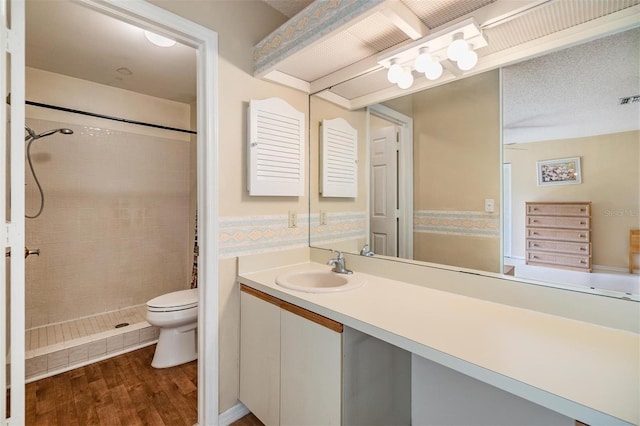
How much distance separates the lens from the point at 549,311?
3.43 feet

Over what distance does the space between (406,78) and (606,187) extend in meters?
0.95

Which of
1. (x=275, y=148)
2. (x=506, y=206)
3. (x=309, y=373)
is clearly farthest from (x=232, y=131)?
(x=506, y=206)

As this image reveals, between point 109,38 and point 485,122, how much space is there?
245cm

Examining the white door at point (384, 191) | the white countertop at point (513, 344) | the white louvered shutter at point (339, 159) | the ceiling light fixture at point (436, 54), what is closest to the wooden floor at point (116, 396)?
the white countertop at point (513, 344)

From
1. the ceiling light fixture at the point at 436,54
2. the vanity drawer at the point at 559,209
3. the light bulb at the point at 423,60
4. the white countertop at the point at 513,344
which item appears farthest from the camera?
the light bulb at the point at 423,60

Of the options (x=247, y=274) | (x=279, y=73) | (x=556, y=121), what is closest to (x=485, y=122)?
(x=556, y=121)

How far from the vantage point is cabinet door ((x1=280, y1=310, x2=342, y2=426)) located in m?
1.09

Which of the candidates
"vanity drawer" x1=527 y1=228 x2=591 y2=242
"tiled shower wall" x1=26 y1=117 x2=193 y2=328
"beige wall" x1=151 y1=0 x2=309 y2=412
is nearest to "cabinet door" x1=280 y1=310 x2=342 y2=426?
"beige wall" x1=151 y1=0 x2=309 y2=412

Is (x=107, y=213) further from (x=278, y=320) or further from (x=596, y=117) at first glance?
(x=596, y=117)

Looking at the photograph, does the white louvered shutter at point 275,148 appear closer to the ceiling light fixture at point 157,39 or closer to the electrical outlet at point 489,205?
the ceiling light fixture at point 157,39

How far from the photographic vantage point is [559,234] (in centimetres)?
107

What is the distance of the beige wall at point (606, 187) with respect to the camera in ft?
3.01

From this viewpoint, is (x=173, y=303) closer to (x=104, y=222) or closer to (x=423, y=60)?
(x=104, y=222)

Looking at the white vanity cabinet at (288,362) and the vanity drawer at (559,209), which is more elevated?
the vanity drawer at (559,209)
